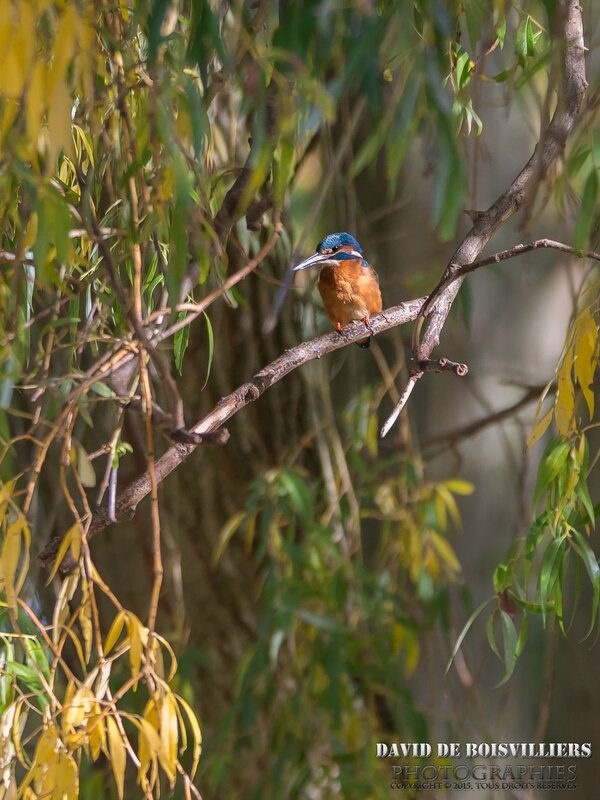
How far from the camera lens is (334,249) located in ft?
6.07

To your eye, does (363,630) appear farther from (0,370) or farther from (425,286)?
(0,370)

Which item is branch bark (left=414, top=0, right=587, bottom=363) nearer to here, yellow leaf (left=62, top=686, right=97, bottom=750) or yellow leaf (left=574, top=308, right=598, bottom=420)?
yellow leaf (left=574, top=308, right=598, bottom=420)

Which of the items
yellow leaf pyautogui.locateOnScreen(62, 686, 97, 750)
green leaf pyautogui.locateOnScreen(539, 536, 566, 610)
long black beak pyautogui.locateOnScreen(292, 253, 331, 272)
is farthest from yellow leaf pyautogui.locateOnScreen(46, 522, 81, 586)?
long black beak pyautogui.locateOnScreen(292, 253, 331, 272)

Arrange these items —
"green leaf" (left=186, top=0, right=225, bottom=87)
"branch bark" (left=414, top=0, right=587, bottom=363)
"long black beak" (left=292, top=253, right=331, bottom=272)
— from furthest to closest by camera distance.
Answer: "long black beak" (left=292, top=253, right=331, bottom=272) < "branch bark" (left=414, top=0, right=587, bottom=363) < "green leaf" (left=186, top=0, right=225, bottom=87)

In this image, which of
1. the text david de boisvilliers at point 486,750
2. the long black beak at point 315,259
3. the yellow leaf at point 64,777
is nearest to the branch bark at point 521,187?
the yellow leaf at point 64,777

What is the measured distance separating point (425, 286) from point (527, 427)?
0.41m

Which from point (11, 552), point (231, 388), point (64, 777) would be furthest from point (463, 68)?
point (231, 388)

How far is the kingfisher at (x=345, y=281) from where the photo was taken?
6.08 feet

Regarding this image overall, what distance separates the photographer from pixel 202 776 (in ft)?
6.68

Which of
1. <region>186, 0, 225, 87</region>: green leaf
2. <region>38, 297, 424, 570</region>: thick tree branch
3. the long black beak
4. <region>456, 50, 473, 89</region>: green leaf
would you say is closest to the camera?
<region>186, 0, 225, 87</region>: green leaf

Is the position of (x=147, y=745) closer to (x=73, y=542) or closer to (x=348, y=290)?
(x=73, y=542)

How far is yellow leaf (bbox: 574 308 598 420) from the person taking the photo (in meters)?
0.99

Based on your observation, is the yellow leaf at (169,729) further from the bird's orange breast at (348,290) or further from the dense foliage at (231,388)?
the bird's orange breast at (348,290)

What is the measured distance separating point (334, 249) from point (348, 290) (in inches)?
3.4
